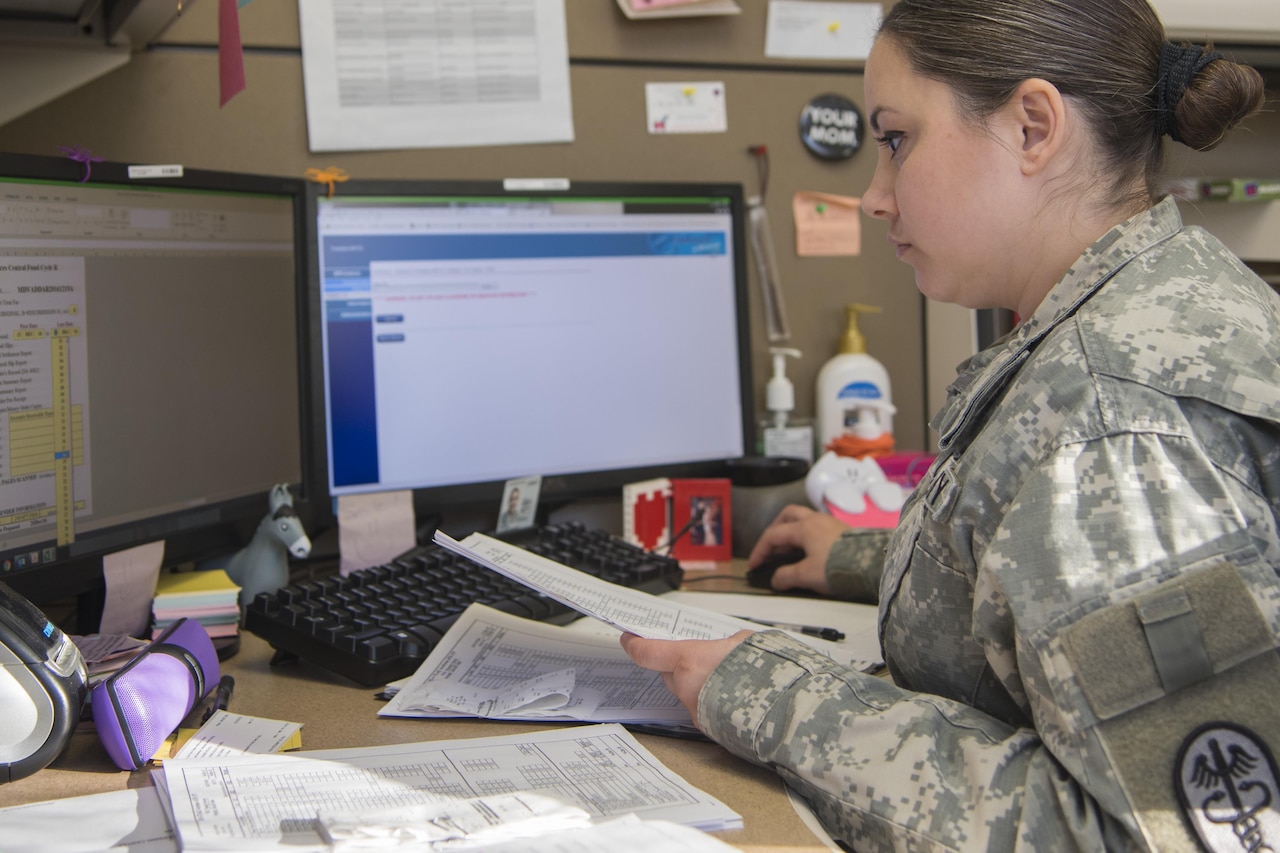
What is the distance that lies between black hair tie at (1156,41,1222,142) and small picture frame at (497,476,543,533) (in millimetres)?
712

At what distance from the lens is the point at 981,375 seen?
723 millimetres

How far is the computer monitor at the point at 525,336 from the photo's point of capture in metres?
1.15

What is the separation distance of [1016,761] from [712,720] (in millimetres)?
186

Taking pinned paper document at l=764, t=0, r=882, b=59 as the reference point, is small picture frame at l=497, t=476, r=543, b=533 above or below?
below

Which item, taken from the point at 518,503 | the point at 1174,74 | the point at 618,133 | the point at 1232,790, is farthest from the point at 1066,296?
the point at 618,133

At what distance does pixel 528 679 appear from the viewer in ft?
2.71

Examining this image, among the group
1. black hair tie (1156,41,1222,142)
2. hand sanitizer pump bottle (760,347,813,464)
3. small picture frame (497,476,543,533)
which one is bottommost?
small picture frame (497,476,543,533)

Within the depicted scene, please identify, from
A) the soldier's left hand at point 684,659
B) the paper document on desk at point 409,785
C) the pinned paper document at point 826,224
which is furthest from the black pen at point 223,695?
the pinned paper document at point 826,224

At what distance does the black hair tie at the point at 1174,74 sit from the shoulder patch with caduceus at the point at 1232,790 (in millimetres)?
404

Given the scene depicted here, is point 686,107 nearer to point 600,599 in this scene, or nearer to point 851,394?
point 851,394

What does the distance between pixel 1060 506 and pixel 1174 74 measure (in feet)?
1.10

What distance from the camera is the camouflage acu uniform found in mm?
559

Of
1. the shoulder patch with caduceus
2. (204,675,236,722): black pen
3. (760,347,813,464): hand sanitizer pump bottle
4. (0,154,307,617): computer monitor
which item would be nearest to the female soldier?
the shoulder patch with caduceus

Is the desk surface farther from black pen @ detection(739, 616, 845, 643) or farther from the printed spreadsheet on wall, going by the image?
the printed spreadsheet on wall
